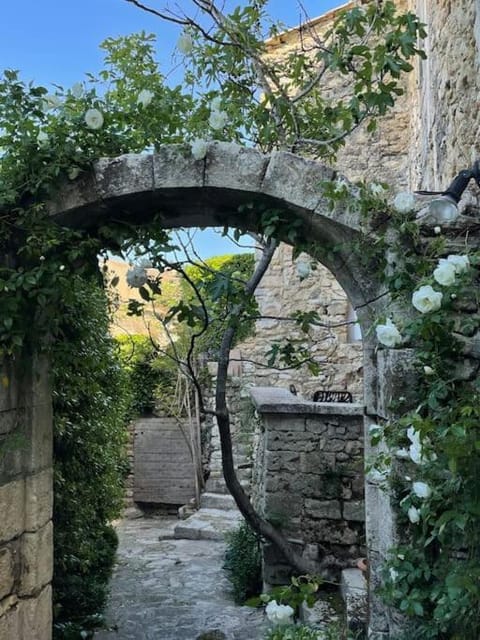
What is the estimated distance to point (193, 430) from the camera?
954 cm

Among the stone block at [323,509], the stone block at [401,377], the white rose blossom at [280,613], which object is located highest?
the stone block at [401,377]

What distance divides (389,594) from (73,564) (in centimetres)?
255

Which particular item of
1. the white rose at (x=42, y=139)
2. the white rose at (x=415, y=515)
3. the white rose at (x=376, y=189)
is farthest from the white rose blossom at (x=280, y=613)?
the white rose at (x=42, y=139)

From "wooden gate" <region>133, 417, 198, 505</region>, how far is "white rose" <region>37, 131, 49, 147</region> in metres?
7.45

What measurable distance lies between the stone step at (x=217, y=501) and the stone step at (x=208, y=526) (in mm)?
313

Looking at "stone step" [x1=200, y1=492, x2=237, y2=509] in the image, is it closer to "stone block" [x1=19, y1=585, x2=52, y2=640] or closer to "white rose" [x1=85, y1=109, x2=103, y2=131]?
"stone block" [x1=19, y1=585, x2=52, y2=640]

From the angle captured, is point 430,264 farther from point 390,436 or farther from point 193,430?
point 193,430

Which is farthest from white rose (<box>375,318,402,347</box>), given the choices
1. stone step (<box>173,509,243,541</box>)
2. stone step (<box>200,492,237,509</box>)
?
stone step (<box>200,492,237,509</box>)

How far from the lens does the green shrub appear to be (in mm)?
5004

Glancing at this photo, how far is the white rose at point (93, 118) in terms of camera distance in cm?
245

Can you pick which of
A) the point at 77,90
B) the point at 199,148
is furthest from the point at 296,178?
the point at 77,90

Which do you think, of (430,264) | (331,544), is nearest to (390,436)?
(430,264)

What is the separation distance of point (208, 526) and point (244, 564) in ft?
7.15

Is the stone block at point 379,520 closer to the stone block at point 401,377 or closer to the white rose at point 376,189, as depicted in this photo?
the stone block at point 401,377
